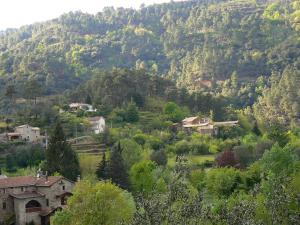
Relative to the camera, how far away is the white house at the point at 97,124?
2441 inches

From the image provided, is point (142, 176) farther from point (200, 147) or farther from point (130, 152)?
point (200, 147)

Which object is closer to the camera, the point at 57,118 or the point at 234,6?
the point at 57,118

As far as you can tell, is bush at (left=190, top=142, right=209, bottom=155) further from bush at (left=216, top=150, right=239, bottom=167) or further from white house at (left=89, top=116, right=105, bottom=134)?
white house at (left=89, top=116, right=105, bottom=134)

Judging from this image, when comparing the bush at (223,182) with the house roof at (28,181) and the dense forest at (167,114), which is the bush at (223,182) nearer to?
the dense forest at (167,114)

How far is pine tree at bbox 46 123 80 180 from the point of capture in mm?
43969

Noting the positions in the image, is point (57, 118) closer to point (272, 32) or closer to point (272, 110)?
point (272, 110)

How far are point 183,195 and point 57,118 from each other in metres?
49.3

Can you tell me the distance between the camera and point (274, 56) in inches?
4756

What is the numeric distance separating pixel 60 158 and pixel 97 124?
61.5 ft

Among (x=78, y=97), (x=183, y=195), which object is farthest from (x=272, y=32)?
(x=183, y=195)

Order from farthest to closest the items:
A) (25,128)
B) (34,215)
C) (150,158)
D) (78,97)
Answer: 1. (78,97)
2. (25,128)
3. (150,158)
4. (34,215)

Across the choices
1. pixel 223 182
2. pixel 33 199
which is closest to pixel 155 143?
pixel 223 182

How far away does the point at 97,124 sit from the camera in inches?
2482

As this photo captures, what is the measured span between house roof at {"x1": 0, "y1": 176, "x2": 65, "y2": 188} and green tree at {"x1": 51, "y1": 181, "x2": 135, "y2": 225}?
27.7ft
